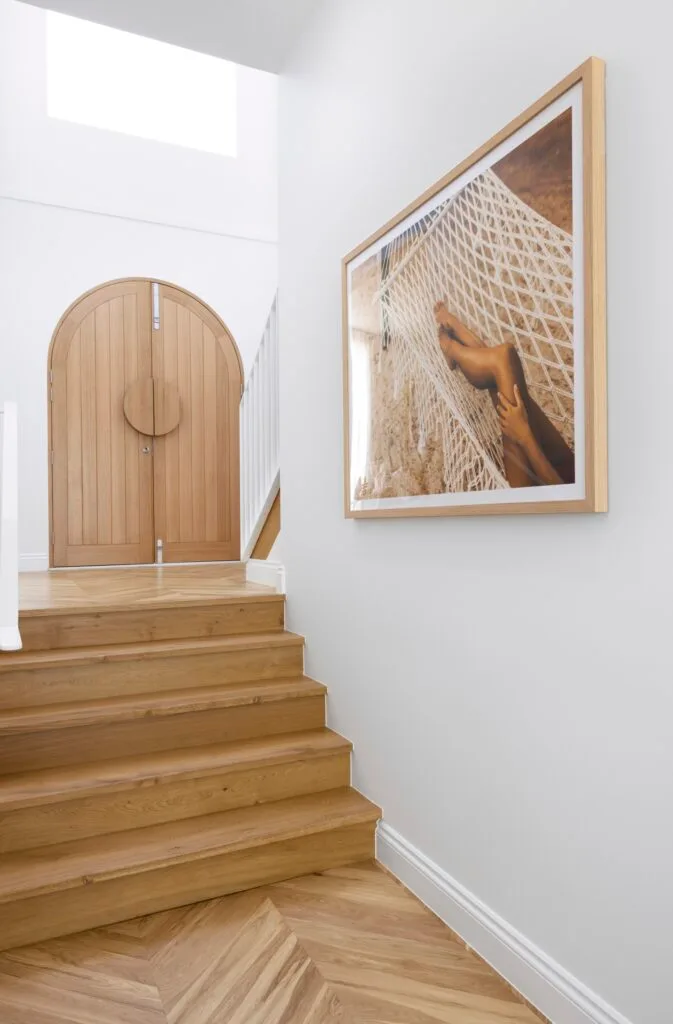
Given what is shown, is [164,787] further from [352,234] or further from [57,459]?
[57,459]

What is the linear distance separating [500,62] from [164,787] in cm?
213

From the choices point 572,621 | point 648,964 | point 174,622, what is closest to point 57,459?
point 174,622

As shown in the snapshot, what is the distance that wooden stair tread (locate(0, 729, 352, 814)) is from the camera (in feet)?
6.47

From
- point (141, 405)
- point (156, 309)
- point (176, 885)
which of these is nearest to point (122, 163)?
point (156, 309)

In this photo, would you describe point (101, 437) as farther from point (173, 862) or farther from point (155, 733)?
point (173, 862)

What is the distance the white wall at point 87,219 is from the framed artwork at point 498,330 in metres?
3.28

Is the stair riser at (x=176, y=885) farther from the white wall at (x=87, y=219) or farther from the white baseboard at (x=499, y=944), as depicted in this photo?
the white wall at (x=87, y=219)

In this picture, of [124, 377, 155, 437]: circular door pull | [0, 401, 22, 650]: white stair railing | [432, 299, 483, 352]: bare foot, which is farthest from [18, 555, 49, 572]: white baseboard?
[432, 299, 483, 352]: bare foot

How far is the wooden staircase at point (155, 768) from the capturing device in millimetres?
1884

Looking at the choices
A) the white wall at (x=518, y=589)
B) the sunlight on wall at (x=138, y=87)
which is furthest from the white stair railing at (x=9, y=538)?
the sunlight on wall at (x=138, y=87)

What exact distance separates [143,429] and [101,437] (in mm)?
294

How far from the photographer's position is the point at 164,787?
6.91ft

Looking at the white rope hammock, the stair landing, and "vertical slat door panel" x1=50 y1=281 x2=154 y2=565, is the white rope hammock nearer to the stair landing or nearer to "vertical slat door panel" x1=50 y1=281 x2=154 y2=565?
the stair landing

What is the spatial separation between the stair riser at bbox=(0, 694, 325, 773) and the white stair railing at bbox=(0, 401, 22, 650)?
320mm
